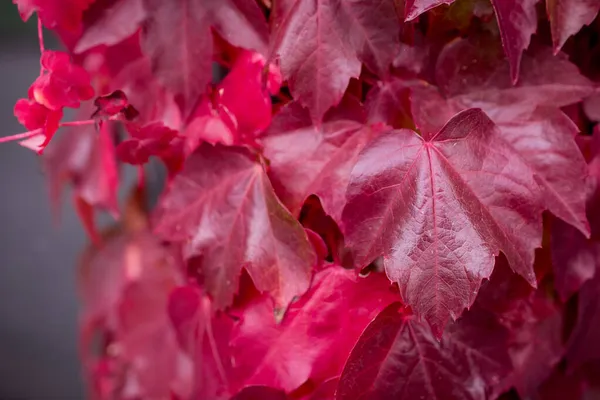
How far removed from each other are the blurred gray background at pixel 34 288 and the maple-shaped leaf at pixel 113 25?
104cm

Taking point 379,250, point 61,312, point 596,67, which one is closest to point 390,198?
point 379,250

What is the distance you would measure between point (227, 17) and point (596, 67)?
1.12ft

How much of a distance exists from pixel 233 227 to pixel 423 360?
19cm

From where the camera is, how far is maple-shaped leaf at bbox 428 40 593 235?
458 mm

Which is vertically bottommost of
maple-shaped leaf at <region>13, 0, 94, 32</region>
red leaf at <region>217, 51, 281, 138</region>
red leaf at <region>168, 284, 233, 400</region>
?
red leaf at <region>168, 284, 233, 400</region>

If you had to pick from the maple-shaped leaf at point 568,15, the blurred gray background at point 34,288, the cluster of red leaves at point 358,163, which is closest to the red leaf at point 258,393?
the cluster of red leaves at point 358,163

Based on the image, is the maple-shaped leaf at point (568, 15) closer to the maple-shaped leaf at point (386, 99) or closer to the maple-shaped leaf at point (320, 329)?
the maple-shaped leaf at point (386, 99)

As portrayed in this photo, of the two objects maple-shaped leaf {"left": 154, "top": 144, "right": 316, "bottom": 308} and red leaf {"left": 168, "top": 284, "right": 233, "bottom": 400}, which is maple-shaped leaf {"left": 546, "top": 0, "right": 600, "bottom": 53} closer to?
maple-shaped leaf {"left": 154, "top": 144, "right": 316, "bottom": 308}

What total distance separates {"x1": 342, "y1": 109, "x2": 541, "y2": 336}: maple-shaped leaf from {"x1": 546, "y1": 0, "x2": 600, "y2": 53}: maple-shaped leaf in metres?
0.09

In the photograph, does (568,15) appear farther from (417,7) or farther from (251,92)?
(251,92)

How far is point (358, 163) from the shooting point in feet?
1.38

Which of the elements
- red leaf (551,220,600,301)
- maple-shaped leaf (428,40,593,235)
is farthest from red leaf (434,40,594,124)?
red leaf (551,220,600,301)

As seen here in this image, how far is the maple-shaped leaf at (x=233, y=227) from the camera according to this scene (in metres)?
0.47

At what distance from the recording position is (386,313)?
0.46 m
